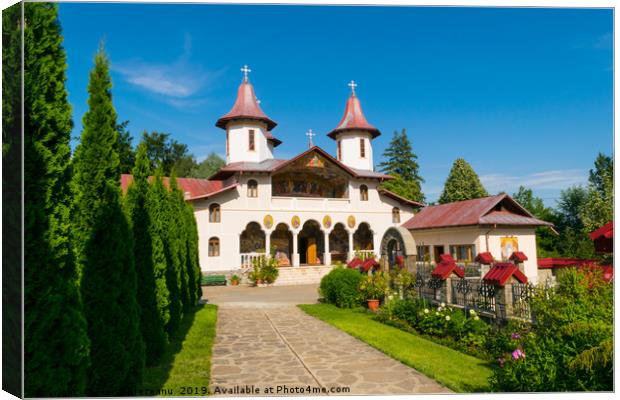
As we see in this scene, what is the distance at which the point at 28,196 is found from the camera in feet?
14.7

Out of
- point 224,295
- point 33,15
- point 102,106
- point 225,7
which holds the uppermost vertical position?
point 225,7

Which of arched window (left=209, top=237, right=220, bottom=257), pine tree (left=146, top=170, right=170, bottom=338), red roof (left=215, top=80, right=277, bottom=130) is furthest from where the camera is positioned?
red roof (left=215, top=80, right=277, bottom=130)

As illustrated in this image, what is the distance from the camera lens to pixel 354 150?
33531 millimetres

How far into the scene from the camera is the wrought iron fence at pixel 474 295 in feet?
32.5

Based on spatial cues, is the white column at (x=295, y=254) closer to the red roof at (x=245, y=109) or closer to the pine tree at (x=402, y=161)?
the red roof at (x=245, y=109)

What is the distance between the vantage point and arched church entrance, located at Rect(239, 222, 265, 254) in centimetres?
2956

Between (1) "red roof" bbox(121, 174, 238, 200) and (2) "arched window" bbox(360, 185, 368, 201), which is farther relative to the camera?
(2) "arched window" bbox(360, 185, 368, 201)

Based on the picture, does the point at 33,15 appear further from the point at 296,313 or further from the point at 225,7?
the point at 296,313

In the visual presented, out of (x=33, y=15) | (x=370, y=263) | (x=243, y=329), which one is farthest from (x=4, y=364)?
(x=370, y=263)

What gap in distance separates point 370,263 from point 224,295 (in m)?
7.51

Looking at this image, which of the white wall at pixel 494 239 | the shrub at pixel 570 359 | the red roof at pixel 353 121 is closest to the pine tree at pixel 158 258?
the shrub at pixel 570 359

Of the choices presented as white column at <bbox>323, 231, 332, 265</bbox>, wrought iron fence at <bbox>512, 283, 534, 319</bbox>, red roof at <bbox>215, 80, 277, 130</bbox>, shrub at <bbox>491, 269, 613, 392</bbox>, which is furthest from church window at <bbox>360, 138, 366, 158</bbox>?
shrub at <bbox>491, 269, 613, 392</bbox>

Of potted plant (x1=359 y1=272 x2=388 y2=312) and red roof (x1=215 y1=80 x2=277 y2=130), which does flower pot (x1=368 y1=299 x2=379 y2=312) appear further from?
red roof (x1=215 y1=80 x2=277 y2=130)

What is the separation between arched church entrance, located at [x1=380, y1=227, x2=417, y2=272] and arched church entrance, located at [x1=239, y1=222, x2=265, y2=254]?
554 inches
